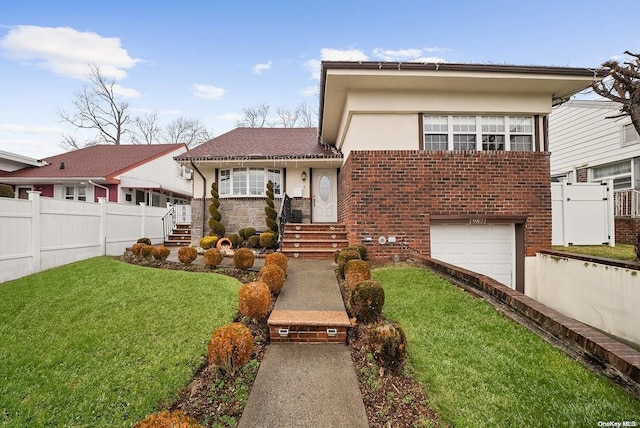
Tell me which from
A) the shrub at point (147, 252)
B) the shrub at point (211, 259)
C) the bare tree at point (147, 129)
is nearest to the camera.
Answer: the shrub at point (211, 259)

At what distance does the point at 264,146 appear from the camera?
12.5 metres

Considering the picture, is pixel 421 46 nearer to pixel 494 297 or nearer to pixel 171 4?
pixel 171 4

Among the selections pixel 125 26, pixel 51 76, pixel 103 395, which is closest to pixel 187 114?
pixel 51 76

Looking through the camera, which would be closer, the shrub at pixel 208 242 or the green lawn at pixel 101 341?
the green lawn at pixel 101 341

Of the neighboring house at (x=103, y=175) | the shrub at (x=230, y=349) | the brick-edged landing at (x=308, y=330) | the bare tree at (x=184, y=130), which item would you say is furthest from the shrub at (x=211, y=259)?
the bare tree at (x=184, y=130)

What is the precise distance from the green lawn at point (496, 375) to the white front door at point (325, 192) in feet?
25.2

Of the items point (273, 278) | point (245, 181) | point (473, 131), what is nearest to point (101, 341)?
point (273, 278)

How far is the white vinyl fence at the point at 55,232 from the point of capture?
6.13 meters

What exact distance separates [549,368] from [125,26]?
13.6 meters

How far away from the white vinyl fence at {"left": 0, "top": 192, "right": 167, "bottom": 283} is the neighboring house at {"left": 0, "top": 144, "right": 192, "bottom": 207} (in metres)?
6.86

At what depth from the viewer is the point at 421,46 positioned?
34.5 feet

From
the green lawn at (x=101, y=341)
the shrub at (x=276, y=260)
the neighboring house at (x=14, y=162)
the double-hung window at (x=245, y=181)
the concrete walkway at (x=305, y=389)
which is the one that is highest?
the neighboring house at (x=14, y=162)

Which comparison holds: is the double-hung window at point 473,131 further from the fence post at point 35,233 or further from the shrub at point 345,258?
the fence post at point 35,233

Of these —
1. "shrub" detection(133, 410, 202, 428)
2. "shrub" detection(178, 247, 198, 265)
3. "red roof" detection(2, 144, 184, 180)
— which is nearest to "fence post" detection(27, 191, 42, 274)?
"shrub" detection(178, 247, 198, 265)
